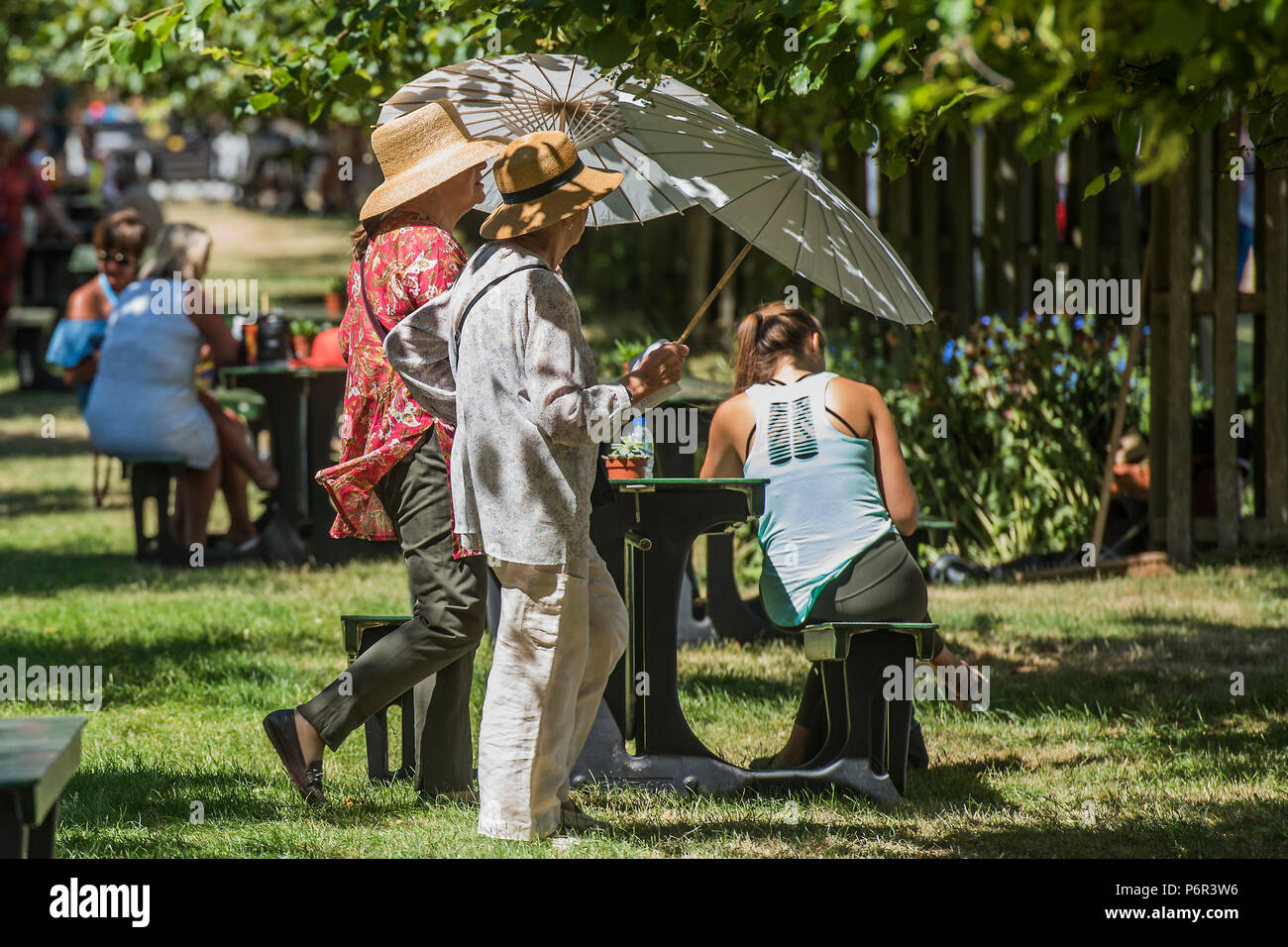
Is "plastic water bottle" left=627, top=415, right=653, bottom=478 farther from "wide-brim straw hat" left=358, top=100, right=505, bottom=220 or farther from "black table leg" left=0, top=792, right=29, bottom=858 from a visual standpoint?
"black table leg" left=0, top=792, right=29, bottom=858

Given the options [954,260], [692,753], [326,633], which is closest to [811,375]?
[692,753]

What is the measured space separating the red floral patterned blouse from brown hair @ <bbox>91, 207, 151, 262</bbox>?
4983 mm

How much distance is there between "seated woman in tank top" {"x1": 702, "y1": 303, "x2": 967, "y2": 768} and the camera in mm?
4535

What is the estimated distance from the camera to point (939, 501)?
8.16 m

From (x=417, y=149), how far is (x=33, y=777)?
213 cm

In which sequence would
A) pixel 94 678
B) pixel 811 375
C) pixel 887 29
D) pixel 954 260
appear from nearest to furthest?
pixel 887 29 < pixel 811 375 < pixel 94 678 < pixel 954 260

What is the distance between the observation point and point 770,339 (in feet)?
15.5

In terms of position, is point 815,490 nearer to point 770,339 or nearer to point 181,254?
point 770,339

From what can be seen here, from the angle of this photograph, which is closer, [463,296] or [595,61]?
[595,61]

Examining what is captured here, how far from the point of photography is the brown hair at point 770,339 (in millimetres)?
4715

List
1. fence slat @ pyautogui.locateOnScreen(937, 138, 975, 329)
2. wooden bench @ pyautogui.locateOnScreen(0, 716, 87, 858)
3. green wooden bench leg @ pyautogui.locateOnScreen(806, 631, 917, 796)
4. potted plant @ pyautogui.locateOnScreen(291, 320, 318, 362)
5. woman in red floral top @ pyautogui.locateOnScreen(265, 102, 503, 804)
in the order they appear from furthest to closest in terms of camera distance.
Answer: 1. fence slat @ pyautogui.locateOnScreen(937, 138, 975, 329)
2. potted plant @ pyautogui.locateOnScreen(291, 320, 318, 362)
3. green wooden bench leg @ pyautogui.locateOnScreen(806, 631, 917, 796)
4. woman in red floral top @ pyautogui.locateOnScreen(265, 102, 503, 804)
5. wooden bench @ pyautogui.locateOnScreen(0, 716, 87, 858)

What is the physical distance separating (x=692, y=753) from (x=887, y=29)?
8.03 feet

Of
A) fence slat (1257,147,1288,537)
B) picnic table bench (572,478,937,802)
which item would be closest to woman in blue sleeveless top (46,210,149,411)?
picnic table bench (572,478,937,802)

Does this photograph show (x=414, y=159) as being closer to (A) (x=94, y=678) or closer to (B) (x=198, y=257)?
(A) (x=94, y=678)
